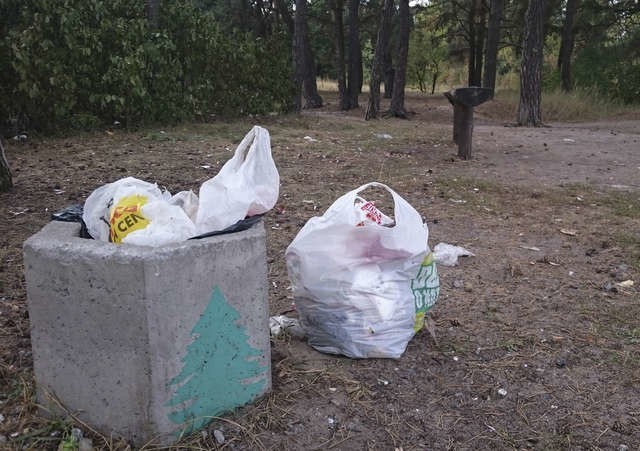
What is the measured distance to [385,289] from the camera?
2.34m

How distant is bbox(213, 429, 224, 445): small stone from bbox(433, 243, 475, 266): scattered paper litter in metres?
1.98

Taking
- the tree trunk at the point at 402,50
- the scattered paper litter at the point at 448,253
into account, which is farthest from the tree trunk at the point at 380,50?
the scattered paper litter at the point at 448,253

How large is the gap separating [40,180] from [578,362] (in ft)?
15.3

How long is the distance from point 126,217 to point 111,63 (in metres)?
6.79

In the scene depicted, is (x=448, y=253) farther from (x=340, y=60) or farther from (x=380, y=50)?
(x=340, y=60)

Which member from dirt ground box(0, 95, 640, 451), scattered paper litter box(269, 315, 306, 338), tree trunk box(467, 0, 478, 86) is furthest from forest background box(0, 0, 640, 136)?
tree trunk box(467, 0, 478, 86)

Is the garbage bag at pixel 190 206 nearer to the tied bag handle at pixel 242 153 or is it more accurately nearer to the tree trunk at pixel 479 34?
the tied bag handle at pixel 242 153

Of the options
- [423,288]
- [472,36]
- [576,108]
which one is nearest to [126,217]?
[423,288]

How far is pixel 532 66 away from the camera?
11469mm

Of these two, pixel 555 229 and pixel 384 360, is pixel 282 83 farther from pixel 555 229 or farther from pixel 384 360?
pixel 384 360

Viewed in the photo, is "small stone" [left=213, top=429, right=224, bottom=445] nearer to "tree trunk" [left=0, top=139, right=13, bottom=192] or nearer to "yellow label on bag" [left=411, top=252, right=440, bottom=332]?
"yellow label on bag" [left=411, top=252, right=440, bottom=332]

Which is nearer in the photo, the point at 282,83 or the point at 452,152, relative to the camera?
the point at 452,152

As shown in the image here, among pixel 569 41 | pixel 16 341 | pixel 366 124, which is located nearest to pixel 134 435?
pixel 16 341

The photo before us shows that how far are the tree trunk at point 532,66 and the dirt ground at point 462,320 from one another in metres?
5.17
